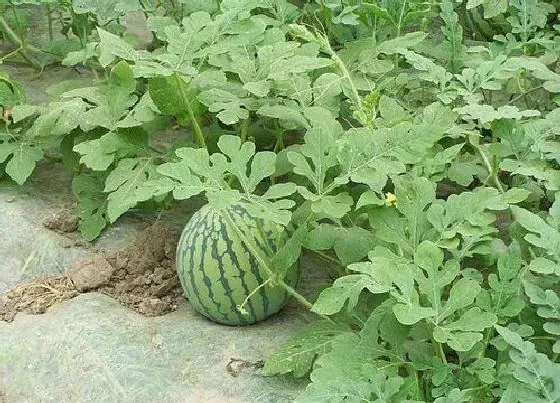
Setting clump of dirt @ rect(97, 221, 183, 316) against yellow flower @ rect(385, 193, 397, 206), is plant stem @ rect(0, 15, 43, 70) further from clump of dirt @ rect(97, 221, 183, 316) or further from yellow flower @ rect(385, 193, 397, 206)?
yellow flower @ rect(385, 193, 397, 206)

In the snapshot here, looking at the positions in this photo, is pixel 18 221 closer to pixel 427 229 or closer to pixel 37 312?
pixel 37 312

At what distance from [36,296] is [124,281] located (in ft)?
0.96

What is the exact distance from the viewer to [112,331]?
2.91 m

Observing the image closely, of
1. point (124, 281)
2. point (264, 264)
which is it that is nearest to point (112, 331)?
point (124, 281)

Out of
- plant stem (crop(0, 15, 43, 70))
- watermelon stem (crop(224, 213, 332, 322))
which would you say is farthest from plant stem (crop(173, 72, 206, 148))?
plant stem (crop(0, 15, 43, 70))

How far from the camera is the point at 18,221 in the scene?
3416mm

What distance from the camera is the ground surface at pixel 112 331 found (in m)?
2.71

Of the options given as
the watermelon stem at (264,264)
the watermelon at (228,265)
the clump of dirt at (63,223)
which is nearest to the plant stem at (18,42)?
the clump of dirt at (63,223)

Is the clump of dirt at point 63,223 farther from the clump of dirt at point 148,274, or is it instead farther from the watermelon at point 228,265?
the watermelon at point 228,265

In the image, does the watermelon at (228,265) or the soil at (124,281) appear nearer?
the watermelon at (228,265)

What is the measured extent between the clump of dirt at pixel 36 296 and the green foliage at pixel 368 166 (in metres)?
0.21

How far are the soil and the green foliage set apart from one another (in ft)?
0.51

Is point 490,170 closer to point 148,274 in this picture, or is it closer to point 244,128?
point 244,128

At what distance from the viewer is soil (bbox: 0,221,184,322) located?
10.2 feet
